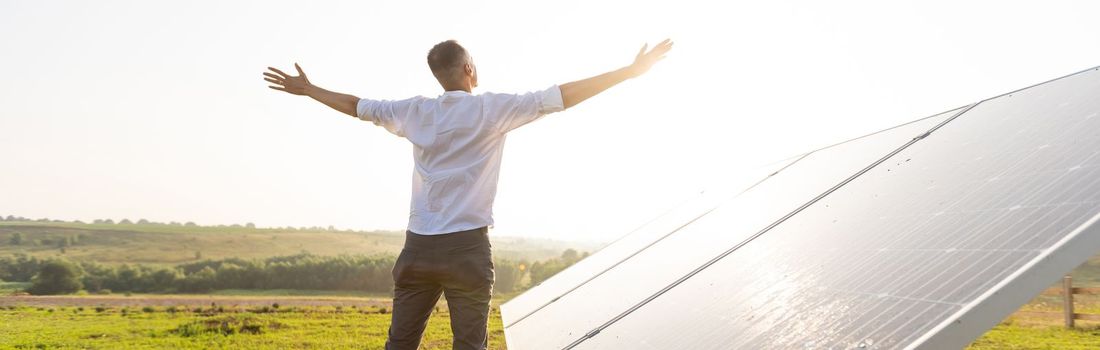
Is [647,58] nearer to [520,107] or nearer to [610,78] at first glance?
Answer: [610,78]

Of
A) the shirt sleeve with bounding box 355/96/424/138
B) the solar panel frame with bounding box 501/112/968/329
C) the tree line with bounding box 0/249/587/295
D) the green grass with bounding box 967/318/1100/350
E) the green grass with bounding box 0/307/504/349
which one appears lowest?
the tree line with bounding box 0/249/587/295

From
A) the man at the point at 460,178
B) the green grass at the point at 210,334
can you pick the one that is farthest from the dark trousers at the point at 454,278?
the green grass at the point at 210,334

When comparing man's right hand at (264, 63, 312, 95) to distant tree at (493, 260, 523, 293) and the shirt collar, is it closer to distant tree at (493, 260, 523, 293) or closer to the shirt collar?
the shirt collar

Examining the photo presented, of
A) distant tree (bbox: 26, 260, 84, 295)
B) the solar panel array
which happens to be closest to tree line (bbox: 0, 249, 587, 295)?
distant tree (bbox: 26, 260, 84, 295)

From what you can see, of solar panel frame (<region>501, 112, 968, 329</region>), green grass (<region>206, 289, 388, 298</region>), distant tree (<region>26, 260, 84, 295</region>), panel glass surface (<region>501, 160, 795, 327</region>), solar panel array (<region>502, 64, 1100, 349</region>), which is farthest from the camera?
green grass (<region>206, 289, 388, 298</region>)

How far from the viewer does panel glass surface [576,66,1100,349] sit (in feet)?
7.50

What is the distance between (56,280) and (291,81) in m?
78.0

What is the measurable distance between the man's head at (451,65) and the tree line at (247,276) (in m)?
63.2

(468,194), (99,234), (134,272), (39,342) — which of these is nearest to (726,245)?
(468,194)

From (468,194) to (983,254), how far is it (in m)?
1.98

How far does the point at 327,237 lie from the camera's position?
12494cm

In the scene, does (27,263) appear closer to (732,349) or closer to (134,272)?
(134,272)

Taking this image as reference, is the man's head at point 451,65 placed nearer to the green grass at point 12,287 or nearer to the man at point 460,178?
the man at point 460,178

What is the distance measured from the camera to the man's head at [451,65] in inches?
137
